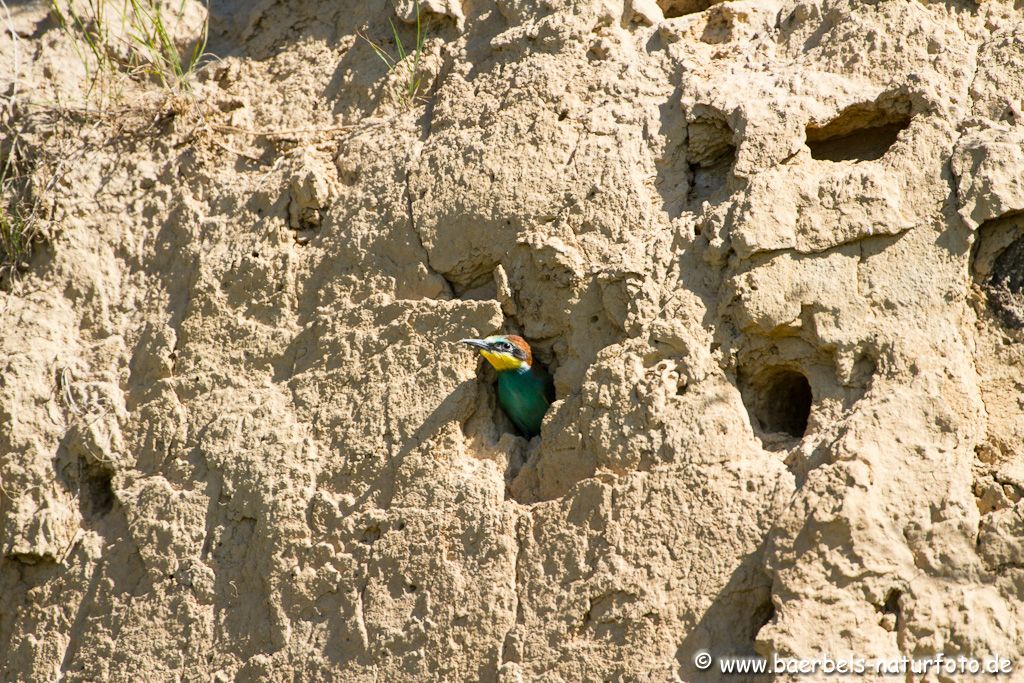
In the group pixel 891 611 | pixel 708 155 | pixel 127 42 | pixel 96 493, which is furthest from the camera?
pixel 127 42

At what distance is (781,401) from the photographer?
2.83 meters

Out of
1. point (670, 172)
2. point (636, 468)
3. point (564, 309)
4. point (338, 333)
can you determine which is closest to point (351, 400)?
point (338, 333)

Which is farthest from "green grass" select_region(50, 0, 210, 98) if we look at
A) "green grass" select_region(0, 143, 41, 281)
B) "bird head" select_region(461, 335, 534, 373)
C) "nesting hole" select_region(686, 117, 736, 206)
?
"nesting hole" select_region(686, 117, 736, 206)

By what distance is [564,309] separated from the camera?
9.73 ft

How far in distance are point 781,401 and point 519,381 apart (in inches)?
25.9

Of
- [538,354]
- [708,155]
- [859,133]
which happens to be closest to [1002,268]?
[859,133]

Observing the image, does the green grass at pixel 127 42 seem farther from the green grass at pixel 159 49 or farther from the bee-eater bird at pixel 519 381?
the bee-eater bird at pixel 519 381

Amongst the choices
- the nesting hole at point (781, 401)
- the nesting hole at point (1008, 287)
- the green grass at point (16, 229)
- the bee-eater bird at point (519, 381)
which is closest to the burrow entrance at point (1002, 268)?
the nesting hole at point (1008, 287)

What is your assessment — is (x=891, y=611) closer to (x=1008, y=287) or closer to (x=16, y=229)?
(x=1008, y=287)

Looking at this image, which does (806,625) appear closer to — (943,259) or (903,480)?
(903,480)

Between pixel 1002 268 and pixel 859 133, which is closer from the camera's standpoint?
pixel 1002 268

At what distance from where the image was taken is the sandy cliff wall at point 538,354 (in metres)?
2.51

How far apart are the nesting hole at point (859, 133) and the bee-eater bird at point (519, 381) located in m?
0.89

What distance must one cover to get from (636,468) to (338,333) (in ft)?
3.06
